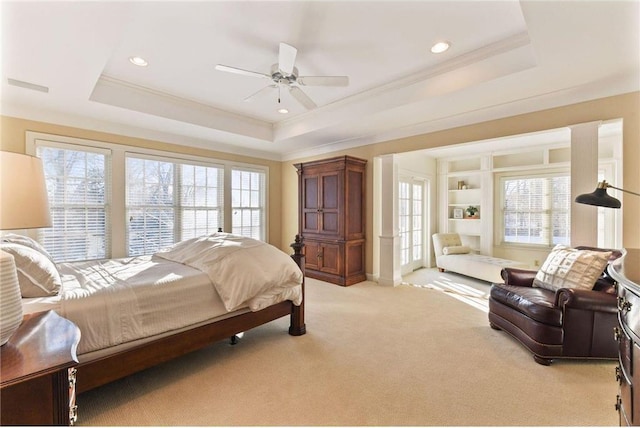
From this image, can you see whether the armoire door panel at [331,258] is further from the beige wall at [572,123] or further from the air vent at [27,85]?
the air vent at [27,85]

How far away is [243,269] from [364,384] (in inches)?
50.1

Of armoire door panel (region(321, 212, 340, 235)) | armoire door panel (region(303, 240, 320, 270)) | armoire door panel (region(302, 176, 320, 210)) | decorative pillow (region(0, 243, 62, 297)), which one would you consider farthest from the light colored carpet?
armoire door panel (region(302, 176, 320, 210))

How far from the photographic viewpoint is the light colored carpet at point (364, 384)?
1.72m

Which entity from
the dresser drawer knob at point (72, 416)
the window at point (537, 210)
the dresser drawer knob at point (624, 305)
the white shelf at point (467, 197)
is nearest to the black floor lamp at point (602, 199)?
the dresser drawer knob at point (624, 305)

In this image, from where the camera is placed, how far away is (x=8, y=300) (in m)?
1.05

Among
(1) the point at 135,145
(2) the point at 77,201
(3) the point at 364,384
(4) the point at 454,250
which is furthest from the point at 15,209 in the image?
(4) the point at 454,250

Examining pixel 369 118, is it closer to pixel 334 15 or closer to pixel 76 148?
pixel 334 15

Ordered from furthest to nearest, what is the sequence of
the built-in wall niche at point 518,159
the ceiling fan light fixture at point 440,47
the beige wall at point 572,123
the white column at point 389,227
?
1. the built-in wall niche at point 518,159
2. the white column at point 389,227
3. the beige wall at point 572,123
4. the ceiling fan light fixture at point 440,47

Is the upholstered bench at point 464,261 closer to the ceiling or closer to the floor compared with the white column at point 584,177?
closer to the floor

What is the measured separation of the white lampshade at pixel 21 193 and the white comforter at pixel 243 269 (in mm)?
1249

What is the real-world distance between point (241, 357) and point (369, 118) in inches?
125

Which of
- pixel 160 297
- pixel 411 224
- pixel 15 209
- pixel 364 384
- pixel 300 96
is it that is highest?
pixel 300 96

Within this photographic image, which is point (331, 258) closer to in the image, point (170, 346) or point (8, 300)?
point (170, 346)

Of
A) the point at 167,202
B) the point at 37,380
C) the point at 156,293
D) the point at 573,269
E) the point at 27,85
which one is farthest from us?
the point at 167,202
